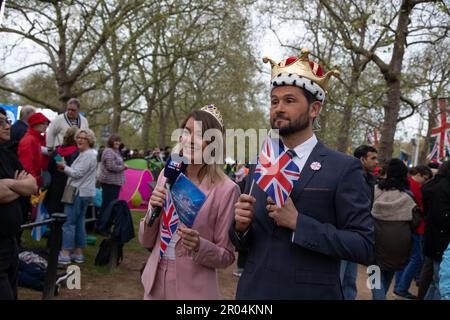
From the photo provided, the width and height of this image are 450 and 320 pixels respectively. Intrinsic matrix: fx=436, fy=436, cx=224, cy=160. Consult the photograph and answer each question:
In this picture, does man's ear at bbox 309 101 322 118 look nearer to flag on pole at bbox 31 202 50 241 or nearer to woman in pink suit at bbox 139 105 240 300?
woman in pink suit at bbox 139 105 240 300

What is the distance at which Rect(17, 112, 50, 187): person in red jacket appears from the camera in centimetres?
535

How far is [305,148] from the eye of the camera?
7.08ft

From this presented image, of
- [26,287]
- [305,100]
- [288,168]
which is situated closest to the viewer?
[288,168]

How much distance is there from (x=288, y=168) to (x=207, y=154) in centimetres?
80

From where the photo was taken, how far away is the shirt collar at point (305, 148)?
2148 mm

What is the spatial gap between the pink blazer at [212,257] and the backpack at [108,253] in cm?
403

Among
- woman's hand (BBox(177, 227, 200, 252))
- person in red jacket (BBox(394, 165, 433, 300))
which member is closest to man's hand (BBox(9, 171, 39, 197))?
woman's hand (BBox(177, 227, 200, 252))

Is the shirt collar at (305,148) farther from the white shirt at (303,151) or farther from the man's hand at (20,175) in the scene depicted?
the man's hand at (20,175)

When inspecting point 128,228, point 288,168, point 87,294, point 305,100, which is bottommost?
point 87,294

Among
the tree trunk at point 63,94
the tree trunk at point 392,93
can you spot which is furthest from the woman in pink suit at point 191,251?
the tree trunk at point 63,94

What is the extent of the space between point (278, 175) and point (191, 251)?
2.68 ft
